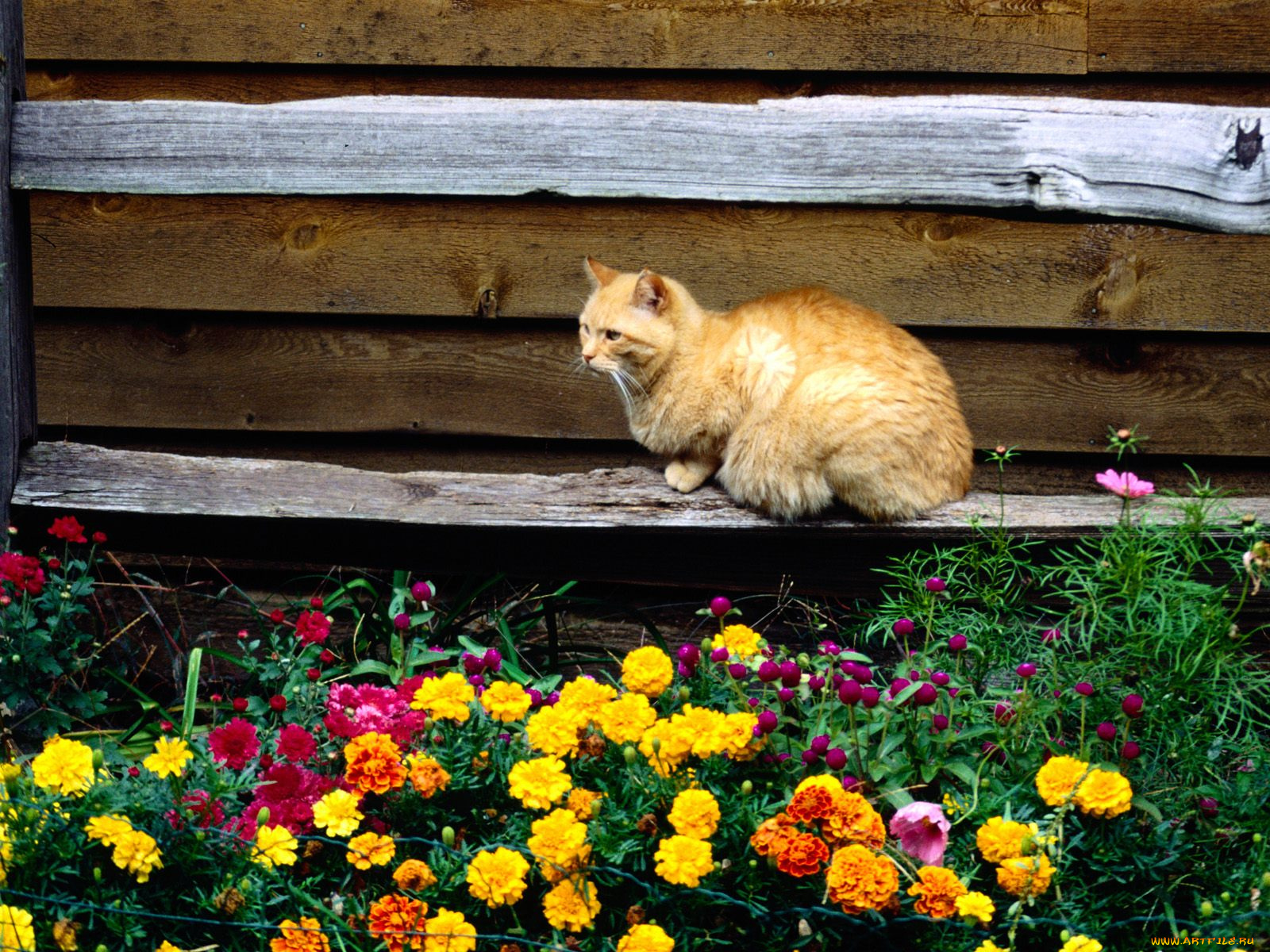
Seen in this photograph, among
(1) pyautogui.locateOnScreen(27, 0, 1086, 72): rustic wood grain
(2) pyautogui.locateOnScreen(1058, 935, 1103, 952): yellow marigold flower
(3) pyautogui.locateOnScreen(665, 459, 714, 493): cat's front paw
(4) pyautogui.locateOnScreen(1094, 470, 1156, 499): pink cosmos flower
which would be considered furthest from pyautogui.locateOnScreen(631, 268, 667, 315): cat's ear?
(2) pyautogui.locateOnScreen(1058, 935, 1103, 952): yellow marigold flower

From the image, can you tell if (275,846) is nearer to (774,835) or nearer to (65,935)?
(65,935)

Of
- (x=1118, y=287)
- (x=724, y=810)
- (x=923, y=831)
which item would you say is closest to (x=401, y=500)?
(x=724, y=810)

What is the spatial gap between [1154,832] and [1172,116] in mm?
1291

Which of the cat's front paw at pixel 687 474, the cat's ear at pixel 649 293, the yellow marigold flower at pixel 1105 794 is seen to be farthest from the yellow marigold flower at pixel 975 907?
the cat's ear at pixel 649 293

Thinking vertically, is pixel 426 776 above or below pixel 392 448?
below

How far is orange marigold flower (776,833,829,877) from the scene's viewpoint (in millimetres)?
1682

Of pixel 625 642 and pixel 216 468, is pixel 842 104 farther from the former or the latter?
pixel 625 642

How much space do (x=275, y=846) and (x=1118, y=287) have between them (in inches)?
100

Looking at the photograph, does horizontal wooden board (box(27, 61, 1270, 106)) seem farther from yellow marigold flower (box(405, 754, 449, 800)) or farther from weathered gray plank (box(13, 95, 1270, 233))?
yellow marigold flower (box(405, 754, 449, 800))

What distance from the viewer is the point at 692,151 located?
234 centimetres

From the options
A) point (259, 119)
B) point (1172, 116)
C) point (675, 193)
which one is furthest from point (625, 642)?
point (1172, 116)

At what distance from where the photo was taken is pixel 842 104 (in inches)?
92.2

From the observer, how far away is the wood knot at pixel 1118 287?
321 cm

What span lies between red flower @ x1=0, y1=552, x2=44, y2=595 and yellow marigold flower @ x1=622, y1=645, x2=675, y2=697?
1177 millimetres
